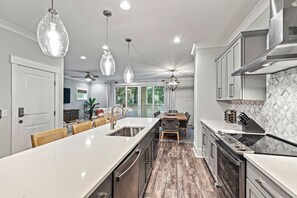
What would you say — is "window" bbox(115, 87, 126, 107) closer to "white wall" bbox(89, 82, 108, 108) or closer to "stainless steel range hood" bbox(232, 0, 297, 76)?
"white wall" bbox(89, 82, 108, 108)

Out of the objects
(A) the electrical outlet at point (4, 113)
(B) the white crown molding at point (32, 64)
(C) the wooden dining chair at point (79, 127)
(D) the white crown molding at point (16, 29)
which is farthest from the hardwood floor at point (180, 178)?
(D) the white crown molding at point (16, 29)

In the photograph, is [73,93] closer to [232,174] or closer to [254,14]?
[254,14]

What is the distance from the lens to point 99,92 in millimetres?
9664

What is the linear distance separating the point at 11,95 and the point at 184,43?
3.67 m

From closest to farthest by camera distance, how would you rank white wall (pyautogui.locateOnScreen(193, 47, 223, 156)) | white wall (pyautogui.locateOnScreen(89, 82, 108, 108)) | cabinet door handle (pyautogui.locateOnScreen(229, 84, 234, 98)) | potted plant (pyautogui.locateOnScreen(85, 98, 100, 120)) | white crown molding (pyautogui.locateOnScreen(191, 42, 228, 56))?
1. cabinet door handle (pyautogui.locateOnScreen(229, 84, 234, 98))
2. white crown molding (pyautogui.locateOnScreen(191, 42, 228, 56))
3. white wall (pyautogui.locateOnScreen(193, 47, 223, 156))
4. potted plant (pyautogui.locateOnScreen(85, 98, 100, 120))
5. white wall (pyautogui.locateOnScreen(89, 82, 108, 108))

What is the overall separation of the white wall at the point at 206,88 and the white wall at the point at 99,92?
705 cm

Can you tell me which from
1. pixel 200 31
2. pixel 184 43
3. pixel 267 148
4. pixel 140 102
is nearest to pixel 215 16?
pixel 200 31

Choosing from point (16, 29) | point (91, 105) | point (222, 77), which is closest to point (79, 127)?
point (16, 29)

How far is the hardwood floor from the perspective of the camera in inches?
86.1

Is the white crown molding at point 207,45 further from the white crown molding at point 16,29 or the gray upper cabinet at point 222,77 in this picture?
the white crown molding at point 16,29

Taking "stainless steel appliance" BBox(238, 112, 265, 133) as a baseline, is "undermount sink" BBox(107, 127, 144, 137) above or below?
below

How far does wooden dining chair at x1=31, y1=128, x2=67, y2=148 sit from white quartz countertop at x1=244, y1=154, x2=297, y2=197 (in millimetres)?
1982

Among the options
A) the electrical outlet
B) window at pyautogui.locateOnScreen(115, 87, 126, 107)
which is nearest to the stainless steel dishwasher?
the electrical outlet

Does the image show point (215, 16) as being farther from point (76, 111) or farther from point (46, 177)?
point (76, 111)
